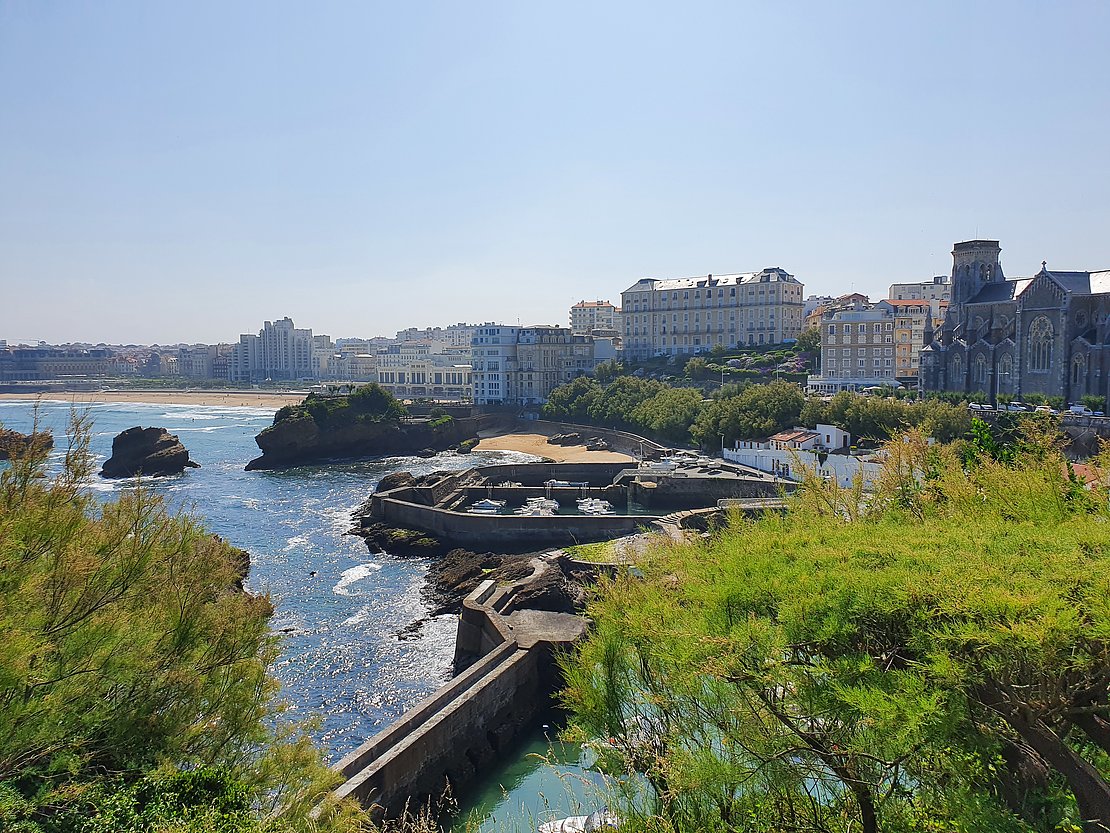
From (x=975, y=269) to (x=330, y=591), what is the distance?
52.1m

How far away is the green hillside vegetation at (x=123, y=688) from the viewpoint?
8703 mm

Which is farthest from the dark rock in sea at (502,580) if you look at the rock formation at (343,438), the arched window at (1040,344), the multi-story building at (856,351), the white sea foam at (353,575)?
the multi-story building at (856,351)

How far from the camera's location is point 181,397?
158 m

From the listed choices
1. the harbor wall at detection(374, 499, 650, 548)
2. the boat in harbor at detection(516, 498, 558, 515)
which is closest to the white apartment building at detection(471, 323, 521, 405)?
the boat in harbor at detection(516, 498, 558, 515)

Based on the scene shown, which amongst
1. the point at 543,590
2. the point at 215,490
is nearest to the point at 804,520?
the point at 543,590

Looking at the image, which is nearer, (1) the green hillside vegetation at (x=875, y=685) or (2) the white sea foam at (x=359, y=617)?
(1) the green hillside vegetation at (x=875, y=685)

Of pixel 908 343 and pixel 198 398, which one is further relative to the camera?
pixel 198 398

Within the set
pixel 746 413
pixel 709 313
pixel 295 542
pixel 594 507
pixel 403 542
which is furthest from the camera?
pixel 709 313

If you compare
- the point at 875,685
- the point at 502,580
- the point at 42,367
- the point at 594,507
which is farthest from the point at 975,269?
the point at 42,367

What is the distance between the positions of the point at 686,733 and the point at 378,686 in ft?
48.5

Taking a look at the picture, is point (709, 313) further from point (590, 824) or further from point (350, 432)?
point (590, 824)

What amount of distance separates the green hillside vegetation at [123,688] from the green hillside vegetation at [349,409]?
6215cm

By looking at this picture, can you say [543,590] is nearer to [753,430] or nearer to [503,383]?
[753,430]

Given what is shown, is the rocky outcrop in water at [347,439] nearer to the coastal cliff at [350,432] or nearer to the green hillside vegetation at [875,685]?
the coastal cliff at [350,432]
